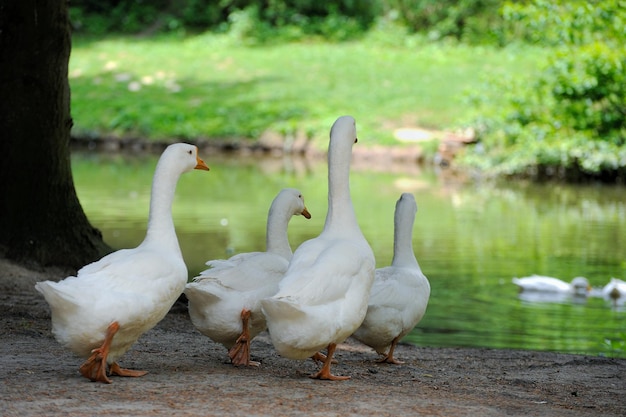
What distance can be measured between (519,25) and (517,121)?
581 inches

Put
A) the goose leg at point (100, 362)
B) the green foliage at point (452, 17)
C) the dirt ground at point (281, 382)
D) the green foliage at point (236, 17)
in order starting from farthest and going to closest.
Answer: the green foliage at point (236, 17) → the green foliage at point (452, 17) → the goose leg at point (100, 362) → the dirt ground at point (281, 382)

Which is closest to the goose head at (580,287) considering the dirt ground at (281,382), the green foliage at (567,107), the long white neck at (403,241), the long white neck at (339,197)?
the dirt ground at (281,382)

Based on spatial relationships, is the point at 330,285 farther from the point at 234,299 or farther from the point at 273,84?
the point at 273,84

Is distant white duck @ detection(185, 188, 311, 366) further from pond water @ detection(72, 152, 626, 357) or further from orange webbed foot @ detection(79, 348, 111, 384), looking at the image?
pond water @ detection(72, 152, 626, 357)

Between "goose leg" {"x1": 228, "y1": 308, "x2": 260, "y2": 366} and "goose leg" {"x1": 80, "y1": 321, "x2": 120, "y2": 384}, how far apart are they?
1.06 meters

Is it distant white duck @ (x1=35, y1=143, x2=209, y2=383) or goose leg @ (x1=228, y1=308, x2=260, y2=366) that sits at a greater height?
distant white duck @ (x1=35, y1=143, x2=209, y2=383)

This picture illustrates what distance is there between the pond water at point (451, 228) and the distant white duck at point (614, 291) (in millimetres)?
141

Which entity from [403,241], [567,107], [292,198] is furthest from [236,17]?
[292,198]

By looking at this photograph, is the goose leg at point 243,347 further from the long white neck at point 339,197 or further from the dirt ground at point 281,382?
the long white neck at point 339,197

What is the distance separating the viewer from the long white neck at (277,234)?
7.16m

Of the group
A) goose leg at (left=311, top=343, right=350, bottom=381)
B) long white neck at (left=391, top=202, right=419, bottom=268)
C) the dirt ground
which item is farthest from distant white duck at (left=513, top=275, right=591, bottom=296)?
goose leg at (left=311, top=343, right=350, bottom=381)

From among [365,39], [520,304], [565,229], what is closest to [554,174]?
[565,229]

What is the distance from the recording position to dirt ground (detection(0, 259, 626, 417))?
497 centimetres

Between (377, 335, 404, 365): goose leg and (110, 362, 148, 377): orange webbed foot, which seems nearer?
(110, 362, 148, 377): orange webbed foot
